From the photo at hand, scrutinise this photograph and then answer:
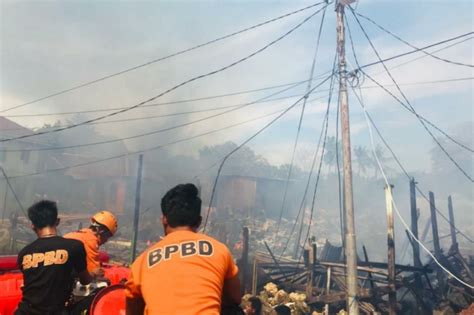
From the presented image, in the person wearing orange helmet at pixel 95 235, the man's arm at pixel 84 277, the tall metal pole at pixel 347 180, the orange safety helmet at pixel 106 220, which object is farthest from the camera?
the tall metal pole at pixel 347 180

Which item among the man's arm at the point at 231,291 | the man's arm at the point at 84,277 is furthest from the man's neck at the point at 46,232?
the man's arm at the point at 231,291

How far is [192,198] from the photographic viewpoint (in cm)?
247

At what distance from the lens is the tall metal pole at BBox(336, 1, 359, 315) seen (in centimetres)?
902

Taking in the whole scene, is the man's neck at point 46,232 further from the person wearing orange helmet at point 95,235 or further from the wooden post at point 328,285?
the wooden post at point 328,285

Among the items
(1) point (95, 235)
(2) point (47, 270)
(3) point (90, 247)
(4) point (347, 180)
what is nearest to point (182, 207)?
(2) point (47, 270)

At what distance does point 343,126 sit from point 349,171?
48.4 inches

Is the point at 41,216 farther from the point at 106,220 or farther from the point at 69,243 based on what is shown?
the point at 106,220

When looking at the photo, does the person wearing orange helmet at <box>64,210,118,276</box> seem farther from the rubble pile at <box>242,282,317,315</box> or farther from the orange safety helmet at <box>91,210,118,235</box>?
the rubble pile at <box>242,282,317,315</box>

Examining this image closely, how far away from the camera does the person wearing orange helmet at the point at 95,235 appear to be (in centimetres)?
426

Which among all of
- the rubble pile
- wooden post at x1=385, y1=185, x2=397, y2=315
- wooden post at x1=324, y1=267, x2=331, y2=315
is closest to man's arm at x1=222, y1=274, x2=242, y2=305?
wooden post at x1=385, y1=185, x2=397, y2=315

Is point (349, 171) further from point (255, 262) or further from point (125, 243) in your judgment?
point (125, 243)

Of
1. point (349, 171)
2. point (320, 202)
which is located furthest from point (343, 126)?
point (320, 202)

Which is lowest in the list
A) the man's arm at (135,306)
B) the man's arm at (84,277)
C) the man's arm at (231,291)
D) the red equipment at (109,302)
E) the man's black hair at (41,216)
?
the red equipment at (109,302)

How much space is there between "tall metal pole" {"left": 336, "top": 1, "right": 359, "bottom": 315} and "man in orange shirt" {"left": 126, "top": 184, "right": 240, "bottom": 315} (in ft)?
24.4
